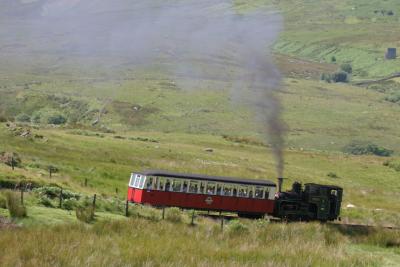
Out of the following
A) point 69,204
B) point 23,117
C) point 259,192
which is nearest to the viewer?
point 69,204

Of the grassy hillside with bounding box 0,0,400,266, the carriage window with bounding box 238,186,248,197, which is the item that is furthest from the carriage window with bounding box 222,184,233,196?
the grassy hillside with bounding box 0,0,400,266

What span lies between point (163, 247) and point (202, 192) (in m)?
19.0

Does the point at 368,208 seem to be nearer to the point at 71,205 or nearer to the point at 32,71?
the point at 71,205

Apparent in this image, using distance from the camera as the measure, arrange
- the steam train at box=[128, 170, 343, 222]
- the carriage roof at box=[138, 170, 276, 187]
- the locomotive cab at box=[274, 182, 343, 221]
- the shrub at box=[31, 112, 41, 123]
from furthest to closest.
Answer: the shrub at box=[31, 112, 41, 123] < the locomotive cab at box=[274, 182, 343, 221] < the steam train at box=[128, 170, 343, 222] < the carriage roof at box=[138, 170, 276, 187]

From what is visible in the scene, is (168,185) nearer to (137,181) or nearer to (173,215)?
(137,181)

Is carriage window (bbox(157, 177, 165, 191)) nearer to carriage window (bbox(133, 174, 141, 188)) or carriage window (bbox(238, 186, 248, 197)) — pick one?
carriage window (bbox(133, 174, 141, 188))

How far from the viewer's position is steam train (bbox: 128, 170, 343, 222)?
4075 cm

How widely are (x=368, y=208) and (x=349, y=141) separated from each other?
7666 cm

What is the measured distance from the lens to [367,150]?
407 feet

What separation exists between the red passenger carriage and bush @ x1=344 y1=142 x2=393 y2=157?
8393 cm

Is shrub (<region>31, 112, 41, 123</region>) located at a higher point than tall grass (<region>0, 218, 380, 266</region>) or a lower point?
lower

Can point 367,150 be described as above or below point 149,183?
below

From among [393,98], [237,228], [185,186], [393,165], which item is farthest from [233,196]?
[393,98]

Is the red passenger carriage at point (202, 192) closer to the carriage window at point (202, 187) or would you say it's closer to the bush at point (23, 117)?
the carriage window at point (202, 187)
